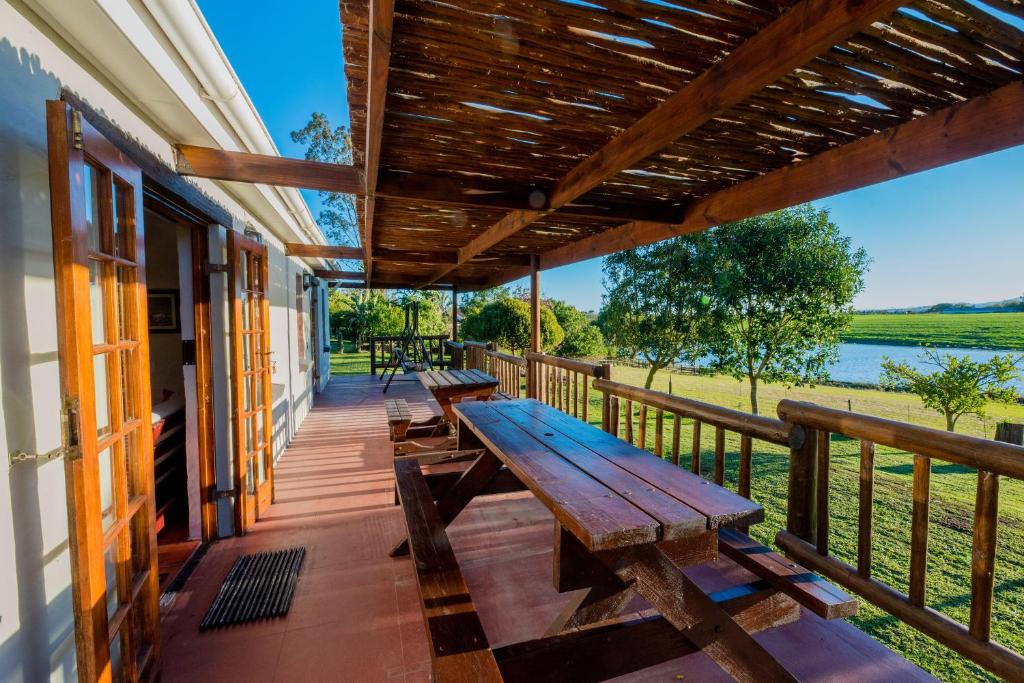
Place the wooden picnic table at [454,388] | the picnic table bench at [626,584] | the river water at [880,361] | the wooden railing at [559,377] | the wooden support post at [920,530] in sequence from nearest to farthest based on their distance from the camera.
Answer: the picnic table bench at [626,584] → the wooden support post at [920,530] → the wooden railing at [559,377] → the wooden picnic table at [454,388] → the river water at [880,361]

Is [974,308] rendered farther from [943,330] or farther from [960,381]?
[960,381]

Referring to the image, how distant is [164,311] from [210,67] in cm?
313

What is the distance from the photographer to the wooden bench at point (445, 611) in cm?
114

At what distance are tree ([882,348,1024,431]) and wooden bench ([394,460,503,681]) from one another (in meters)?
6.57

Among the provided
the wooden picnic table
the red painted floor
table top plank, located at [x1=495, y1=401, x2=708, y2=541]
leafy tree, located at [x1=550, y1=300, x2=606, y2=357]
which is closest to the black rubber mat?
the red painted floor

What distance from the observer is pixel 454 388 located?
15.0ft

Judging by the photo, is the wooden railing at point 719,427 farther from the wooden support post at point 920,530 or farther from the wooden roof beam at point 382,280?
the wooden roof beam at point 382,280

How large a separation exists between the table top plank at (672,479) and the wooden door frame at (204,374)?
2131 mm

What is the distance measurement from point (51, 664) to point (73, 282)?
1179mm

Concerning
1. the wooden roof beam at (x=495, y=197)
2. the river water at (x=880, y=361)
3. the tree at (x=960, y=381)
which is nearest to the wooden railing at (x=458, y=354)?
the wooden roof beam at (x=495, y=197)

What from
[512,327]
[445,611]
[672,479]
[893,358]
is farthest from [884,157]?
[512,327]

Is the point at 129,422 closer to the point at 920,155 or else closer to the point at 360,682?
the point at 360,682

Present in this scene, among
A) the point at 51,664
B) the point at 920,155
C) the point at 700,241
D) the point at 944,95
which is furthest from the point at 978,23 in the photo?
the point at 700,241

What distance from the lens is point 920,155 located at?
6.35ft
